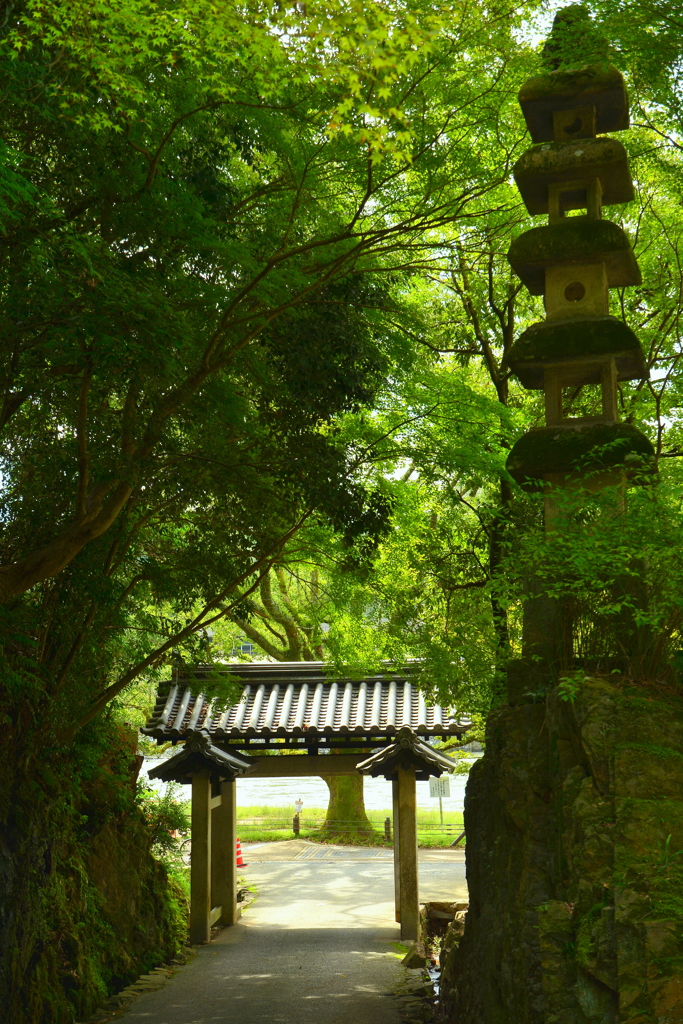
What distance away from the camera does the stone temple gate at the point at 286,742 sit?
11.7 metres

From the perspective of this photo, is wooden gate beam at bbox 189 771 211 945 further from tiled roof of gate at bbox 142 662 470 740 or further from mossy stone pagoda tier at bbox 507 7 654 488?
mossy stone pagoda tier at bbox 507 7 654 488

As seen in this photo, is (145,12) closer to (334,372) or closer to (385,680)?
(334,372)

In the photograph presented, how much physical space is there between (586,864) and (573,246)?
4283mm

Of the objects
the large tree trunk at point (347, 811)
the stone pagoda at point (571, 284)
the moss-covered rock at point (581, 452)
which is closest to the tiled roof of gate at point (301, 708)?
the stone pagoda at point (571, 284)

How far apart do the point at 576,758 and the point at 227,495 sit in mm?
3881

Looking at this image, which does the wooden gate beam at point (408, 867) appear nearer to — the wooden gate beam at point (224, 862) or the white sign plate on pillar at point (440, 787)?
the wooden gate beam at point (224, 862)

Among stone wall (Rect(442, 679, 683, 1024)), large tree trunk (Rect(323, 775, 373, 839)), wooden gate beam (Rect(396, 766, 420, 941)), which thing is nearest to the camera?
stone wall (Rect(442, 679, 683, 1024))

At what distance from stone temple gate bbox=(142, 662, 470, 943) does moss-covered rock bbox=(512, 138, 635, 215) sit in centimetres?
652

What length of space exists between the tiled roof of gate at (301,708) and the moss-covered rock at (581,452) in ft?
21.2

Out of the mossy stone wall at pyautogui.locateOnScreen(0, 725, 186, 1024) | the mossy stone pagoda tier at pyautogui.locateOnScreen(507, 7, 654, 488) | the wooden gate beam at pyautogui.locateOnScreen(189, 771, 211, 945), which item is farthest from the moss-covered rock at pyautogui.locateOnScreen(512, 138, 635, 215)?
the wooden gate beam at pyautogui.locateOnScreen(189, 771, 211, 945)

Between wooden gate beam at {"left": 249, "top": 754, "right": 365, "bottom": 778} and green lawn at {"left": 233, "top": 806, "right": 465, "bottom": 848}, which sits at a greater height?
wooden gate beam at {"left": 249, "top": 754, "right": 365, "bottom": 778}

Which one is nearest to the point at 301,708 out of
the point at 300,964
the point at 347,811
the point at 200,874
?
the point at 200,874

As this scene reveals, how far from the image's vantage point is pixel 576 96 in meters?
6.73

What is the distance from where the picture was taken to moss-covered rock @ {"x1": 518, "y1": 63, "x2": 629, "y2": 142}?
6.60 meters
